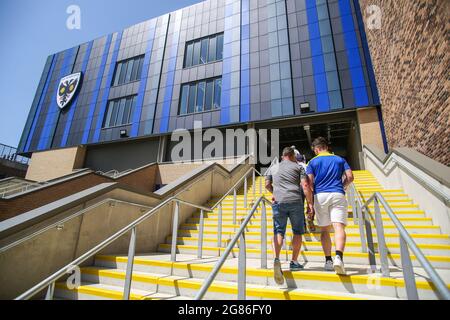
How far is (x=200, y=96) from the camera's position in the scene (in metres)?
18.3

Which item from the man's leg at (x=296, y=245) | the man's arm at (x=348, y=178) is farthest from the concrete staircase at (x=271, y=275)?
the man's arm at (x=348, y=178)

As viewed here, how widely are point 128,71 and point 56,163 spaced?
33.7 feet

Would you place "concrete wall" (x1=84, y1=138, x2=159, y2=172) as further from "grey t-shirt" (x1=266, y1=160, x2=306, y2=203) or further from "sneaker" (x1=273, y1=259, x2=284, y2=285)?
"sneaker" (x1=273, y1=259, x2=284, y2=285)

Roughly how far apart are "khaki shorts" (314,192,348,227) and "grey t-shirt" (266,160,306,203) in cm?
28

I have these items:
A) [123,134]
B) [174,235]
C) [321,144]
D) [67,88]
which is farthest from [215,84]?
[67,88]

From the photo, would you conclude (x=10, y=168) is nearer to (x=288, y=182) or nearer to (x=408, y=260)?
(x=288, y=182)

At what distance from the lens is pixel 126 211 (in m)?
5.29

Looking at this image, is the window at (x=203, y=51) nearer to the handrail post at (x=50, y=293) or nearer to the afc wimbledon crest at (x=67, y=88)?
the afc wimbledon crest at (x=67, y=88)

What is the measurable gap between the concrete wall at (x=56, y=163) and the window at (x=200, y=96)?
10.1 m

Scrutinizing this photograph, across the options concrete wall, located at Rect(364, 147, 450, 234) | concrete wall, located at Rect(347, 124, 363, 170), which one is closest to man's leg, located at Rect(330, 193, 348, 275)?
concrete wall, located at Rect(364, 147, 450, 234)

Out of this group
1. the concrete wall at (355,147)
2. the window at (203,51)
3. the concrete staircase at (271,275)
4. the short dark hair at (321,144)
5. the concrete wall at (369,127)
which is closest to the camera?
the concrete staircase at (271,275)

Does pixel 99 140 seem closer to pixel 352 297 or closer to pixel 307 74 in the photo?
pixel 307 74

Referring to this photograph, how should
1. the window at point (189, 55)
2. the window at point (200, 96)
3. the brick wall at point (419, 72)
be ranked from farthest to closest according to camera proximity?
1. the window at point (189, 55)
2. the window at point (200, 96)
3. the brick wall at point (419, 72)

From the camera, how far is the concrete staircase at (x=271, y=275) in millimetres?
2689
